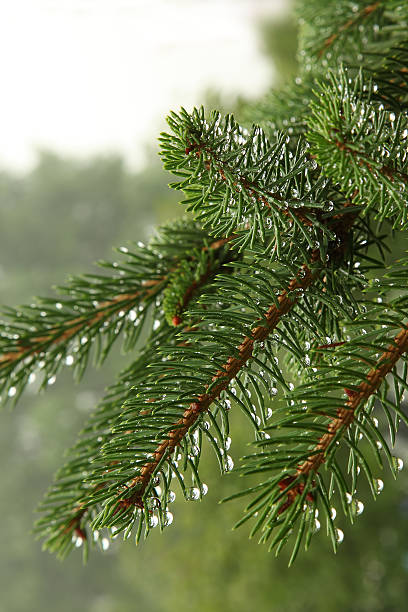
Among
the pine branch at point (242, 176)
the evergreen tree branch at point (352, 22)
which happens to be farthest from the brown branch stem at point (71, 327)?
the evergreen tree branch at point (352, 22)

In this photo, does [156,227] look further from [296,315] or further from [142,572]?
[142,572]

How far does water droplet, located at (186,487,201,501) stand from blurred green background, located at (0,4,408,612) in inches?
104

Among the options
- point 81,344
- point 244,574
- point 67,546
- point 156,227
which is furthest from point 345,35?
point 244,574

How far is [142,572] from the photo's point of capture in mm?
4684

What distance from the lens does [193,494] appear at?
0.75ft

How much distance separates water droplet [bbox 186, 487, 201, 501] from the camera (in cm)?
22

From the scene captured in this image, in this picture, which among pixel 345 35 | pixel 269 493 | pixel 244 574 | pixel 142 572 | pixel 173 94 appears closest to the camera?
pixel 269 493

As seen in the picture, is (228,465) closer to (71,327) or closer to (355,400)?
(355,400)

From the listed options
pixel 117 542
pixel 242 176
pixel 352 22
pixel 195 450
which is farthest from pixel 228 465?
pixel 117 542

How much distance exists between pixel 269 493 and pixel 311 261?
4.5 inches

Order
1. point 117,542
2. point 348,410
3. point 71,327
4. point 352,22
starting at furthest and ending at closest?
point 117,542
point 352,22
point 71,327
point 348,410

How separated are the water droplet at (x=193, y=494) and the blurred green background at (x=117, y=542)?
263cm

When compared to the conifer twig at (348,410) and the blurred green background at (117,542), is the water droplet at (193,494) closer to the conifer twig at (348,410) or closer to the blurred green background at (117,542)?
the conifer twig at (348,410)

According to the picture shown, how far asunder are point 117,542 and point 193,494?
5.48 meters
